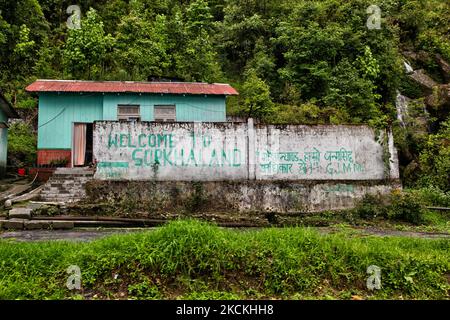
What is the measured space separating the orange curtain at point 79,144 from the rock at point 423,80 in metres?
19.3

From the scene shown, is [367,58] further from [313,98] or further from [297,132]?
[297,132]

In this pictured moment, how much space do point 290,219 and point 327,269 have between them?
586cm

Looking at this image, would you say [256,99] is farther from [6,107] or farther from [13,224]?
[13,224]

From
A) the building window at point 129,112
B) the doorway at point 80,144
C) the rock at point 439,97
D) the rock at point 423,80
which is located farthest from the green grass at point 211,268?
the rock at point 423,80

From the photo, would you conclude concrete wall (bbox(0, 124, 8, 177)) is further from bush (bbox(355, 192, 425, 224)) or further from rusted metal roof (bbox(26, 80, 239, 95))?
bush (bbox(355, 192, 425, 224))

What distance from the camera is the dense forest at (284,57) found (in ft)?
65.6

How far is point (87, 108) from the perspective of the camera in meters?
18.1

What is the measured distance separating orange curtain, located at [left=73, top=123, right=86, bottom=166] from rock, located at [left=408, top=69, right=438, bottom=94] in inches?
760

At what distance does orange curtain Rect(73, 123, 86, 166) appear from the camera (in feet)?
59.1

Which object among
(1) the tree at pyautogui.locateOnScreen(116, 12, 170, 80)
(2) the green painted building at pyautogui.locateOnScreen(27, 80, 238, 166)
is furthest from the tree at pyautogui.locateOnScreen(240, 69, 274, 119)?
(1) the tree at pyautogui.locateOnScreen(116, 12, 170, 80)

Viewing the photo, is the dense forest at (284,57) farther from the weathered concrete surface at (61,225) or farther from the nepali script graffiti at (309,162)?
the weathered concrete surface at (61,225)

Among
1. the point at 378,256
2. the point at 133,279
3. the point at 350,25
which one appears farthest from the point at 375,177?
the point at 350,25

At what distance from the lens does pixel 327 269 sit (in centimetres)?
707

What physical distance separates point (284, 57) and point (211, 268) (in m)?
20.2
